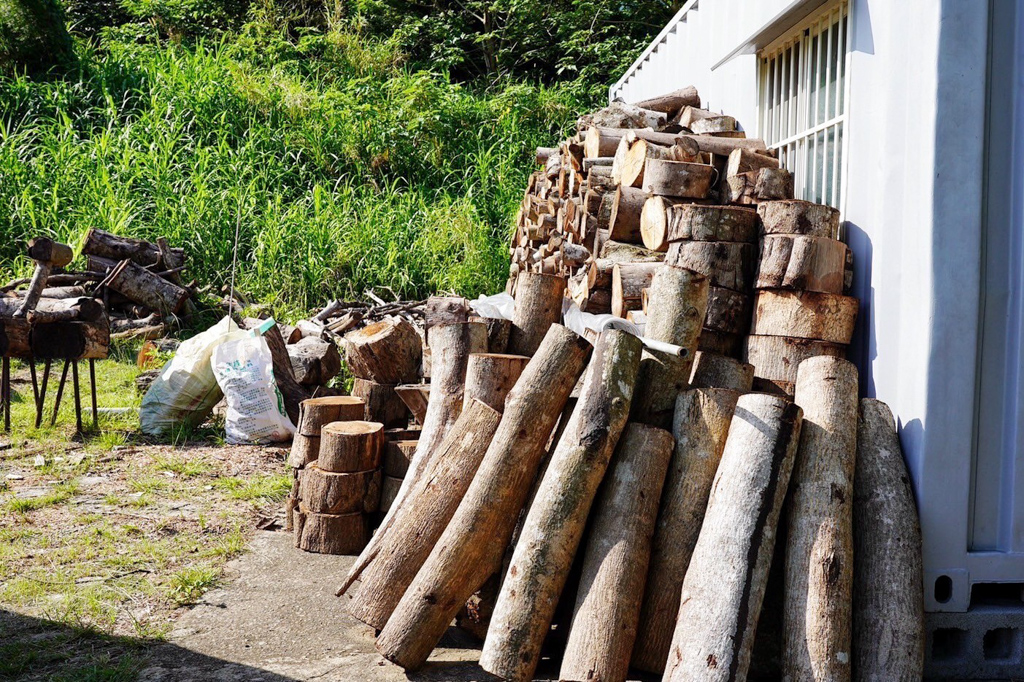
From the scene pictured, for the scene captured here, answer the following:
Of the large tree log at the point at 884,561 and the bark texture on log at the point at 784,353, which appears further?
the bark texture on log at the point at 784,353

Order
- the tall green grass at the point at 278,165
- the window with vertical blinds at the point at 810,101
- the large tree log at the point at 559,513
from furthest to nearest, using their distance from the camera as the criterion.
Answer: the tall green grass at the point at 278,165, the window with vertical blinds at the point at 810,101, the large tree log at the point at 559,513

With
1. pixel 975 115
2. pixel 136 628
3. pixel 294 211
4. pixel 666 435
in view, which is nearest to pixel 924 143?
pixel 975 115

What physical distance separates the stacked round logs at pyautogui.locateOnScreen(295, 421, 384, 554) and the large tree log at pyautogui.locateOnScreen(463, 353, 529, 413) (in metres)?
0.77

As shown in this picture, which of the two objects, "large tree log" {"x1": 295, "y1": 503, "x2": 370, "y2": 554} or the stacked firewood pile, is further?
"large tree log" {"x1": 295, "y1": 503, "x2": 370, "y2": 554}

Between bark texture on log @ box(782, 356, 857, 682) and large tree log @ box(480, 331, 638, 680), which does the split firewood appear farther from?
large tree log @ box(480, 331, 638, 680)

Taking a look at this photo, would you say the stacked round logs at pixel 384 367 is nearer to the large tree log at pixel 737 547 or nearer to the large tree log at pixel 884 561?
the large tree log at pixel 737 547

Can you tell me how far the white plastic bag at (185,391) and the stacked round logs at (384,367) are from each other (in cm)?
150

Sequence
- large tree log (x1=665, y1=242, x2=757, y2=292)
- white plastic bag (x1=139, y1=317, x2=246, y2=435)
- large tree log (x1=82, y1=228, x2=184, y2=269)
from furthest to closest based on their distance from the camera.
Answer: large tree log (x1=82, y1=228, x2=184, y2=269)
white plastic bag (x1=139, y1=317, x2=246, y2=435)
large tree log (x1=665, y1=242, x2=757, y2=292)

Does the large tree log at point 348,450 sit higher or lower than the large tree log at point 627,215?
lower

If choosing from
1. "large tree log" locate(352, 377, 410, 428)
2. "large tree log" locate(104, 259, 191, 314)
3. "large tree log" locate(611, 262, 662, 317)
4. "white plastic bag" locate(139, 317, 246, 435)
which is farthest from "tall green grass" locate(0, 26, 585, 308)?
"large tree log" locate(611, 262, 662, 317)

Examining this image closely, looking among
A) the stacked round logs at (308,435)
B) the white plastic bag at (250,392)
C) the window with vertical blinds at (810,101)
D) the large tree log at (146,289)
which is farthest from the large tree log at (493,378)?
the large tree log at (146,289)

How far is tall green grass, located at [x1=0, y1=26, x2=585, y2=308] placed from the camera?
30.3 ft

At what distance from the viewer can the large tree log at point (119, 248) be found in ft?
27.8

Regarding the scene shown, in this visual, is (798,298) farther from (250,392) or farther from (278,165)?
(278,165)
